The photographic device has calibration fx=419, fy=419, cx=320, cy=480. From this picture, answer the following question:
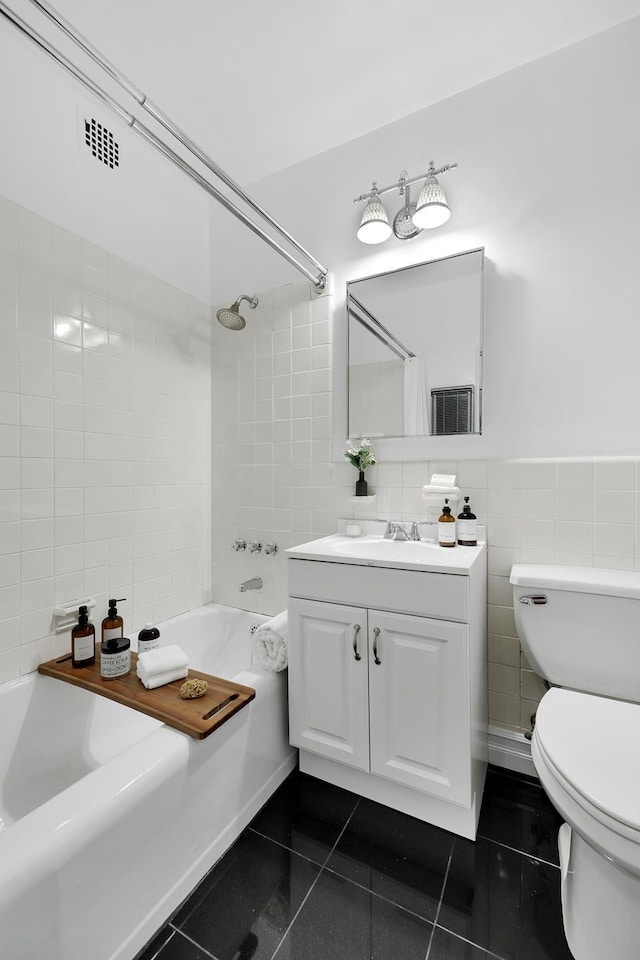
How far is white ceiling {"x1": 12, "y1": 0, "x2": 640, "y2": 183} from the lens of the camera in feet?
4.58

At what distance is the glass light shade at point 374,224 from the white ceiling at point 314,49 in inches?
16.1

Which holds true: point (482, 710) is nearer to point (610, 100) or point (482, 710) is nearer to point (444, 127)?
point (610, 100)

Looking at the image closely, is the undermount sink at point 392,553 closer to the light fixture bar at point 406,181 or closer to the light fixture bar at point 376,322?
the light fixture bar at point 376,322

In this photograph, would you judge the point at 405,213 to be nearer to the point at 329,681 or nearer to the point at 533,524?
the point at 533,524

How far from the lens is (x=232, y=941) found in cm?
104

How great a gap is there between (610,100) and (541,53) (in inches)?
12.7

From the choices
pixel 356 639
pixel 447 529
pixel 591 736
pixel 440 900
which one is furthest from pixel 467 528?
pixel 440 900

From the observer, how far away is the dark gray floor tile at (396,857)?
1153mm

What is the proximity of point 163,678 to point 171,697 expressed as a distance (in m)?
0.08

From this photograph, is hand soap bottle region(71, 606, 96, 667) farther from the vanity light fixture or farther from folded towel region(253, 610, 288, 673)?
the vanity light fixture

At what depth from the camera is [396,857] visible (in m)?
1.26

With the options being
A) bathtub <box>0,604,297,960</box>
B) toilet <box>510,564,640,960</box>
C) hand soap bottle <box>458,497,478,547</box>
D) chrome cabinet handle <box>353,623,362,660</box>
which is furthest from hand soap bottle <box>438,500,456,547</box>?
bathtub <box>0,604,297,960</box>

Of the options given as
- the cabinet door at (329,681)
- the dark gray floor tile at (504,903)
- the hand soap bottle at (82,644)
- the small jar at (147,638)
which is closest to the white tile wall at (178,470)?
the hand soap bottle at (82,644)

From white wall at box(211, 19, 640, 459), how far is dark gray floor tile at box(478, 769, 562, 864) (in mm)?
1222
